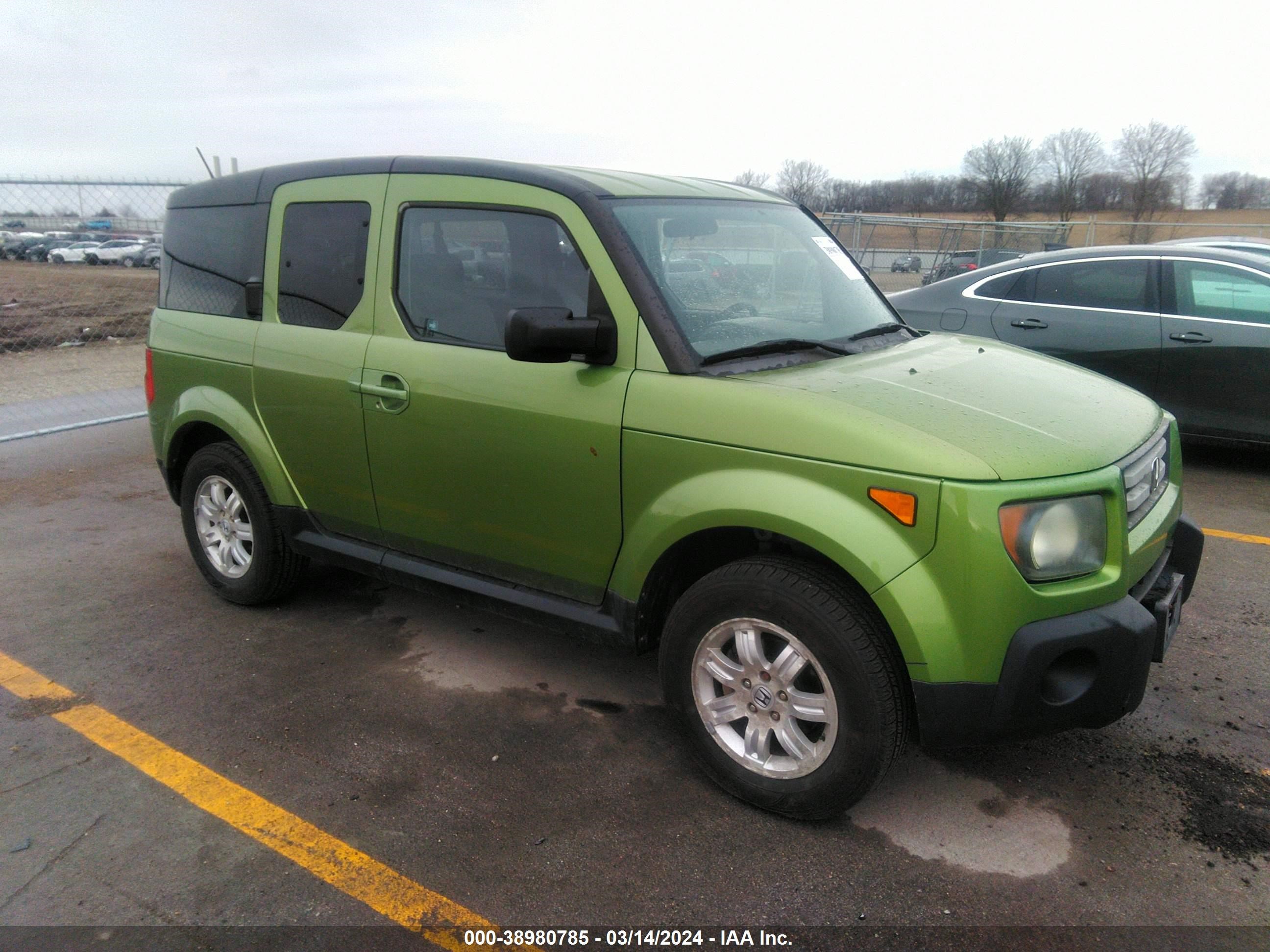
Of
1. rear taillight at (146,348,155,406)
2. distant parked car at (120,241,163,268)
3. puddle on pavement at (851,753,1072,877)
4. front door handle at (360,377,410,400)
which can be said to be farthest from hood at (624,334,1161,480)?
distant parked car at (120,241,163,268)

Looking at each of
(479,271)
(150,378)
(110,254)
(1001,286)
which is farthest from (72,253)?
(479,271)

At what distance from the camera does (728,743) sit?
307 centimetres

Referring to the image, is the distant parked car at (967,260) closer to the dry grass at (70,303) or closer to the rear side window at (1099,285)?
the rear side window at (1099,285)

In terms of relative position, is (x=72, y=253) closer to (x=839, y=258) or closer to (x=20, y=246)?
(x=20, y=246)

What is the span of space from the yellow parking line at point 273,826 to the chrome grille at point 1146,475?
223cm

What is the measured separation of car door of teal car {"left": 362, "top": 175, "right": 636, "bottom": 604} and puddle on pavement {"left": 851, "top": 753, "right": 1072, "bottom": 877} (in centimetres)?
119

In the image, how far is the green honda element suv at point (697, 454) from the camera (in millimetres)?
2639

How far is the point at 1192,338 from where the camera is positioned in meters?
6.75

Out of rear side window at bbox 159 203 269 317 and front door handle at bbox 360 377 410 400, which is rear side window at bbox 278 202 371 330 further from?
front door handle at bbox 360 377 410 400

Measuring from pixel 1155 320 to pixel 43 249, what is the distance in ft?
45.9

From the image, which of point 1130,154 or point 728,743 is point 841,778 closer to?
point 728,743

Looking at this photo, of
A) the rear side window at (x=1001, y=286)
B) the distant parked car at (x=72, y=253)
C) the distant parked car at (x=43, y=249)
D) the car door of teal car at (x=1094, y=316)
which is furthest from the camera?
the distant parked car at (x=72, y=253)

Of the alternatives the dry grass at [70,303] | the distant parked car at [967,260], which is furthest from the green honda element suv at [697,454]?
the distant parked car at [967,260]

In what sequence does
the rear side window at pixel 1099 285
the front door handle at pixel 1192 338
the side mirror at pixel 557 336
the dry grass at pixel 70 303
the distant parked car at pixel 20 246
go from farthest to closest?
the dry grass at pixel 70 303
the distant parked car at pixel 20 246
the rear side window at pixel 1099 285
the front door handle at pixel 1192 338
the side mirror at pixel 557 336
